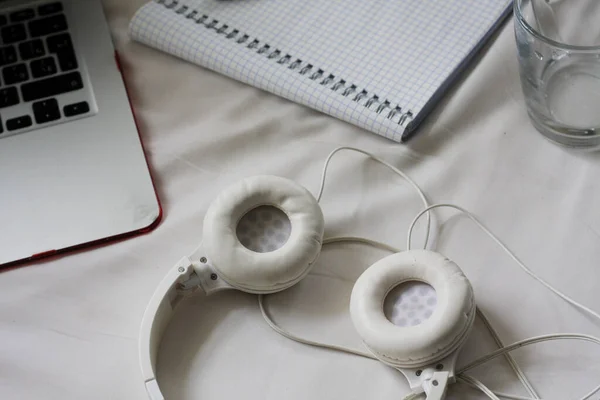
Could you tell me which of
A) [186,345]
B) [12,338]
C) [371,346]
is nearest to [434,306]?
[371,346]

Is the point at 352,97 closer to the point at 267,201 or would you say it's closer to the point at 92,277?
the point at 267,201

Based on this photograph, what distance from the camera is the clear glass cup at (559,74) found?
2.06 feet

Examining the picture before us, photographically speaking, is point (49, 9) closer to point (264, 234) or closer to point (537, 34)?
point (264, 234)

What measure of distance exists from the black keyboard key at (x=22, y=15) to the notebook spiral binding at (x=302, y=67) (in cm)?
11

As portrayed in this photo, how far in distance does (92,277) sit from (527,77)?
37 centimetres

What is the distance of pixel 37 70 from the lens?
677mm

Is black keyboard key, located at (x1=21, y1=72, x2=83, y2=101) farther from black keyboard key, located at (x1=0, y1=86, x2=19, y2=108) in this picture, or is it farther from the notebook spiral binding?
the notebook spiral binding

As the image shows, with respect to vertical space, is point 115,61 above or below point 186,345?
above

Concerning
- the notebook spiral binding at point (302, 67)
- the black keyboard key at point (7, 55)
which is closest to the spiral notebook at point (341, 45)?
the notebook spiral binding at point (302, 67)

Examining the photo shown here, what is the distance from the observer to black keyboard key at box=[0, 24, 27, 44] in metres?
0.70

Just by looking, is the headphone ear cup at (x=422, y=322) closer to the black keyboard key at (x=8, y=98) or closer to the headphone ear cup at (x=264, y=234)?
the headphone ear cup at (x=264, y=234)

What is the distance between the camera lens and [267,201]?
590mm

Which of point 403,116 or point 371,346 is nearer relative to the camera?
point 371,346

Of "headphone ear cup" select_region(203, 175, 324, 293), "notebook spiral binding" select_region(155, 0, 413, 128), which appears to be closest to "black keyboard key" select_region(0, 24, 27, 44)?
"notebook spiral binding" select_region(155, 0, 413, 128)
